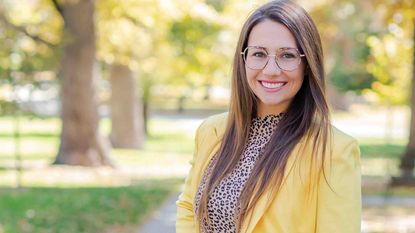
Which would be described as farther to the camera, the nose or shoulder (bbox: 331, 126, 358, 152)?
the nose

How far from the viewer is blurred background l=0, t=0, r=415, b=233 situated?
11.2m

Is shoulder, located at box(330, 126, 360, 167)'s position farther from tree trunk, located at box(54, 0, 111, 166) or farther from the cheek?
tree trunk, located at box(54, 0, 111, 166)

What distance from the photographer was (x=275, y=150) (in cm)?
267

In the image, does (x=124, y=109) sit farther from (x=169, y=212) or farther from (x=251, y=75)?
(x=251, y=75)

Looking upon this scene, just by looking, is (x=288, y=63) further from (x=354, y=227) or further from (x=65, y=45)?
A: (x=65, y=45)

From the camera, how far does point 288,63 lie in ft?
8.78

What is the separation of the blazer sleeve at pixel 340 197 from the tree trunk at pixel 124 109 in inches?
930

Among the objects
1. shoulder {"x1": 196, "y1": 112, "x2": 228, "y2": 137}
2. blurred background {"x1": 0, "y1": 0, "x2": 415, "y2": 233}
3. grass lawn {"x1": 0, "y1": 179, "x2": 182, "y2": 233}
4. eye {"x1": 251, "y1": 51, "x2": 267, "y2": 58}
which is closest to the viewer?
eye {"x1": 251, "y1": 51, "x2": 267, "y2": 58}

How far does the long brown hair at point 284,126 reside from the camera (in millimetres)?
2594

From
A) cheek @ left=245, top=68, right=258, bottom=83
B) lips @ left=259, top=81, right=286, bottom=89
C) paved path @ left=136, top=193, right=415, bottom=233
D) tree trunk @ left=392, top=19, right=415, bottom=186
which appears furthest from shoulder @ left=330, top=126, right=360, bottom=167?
tree trunk @ left=392, top=19, right=415, bottom=186

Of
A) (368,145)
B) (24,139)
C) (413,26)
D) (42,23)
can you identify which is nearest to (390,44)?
(413,26)

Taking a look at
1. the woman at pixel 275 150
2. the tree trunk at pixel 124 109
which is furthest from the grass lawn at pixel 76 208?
the tree trunk at pixel 124 109

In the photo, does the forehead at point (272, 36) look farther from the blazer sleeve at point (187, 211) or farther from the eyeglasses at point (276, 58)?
the blazer sleeve at point (187, 211)

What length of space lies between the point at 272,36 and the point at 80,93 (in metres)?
15.3
